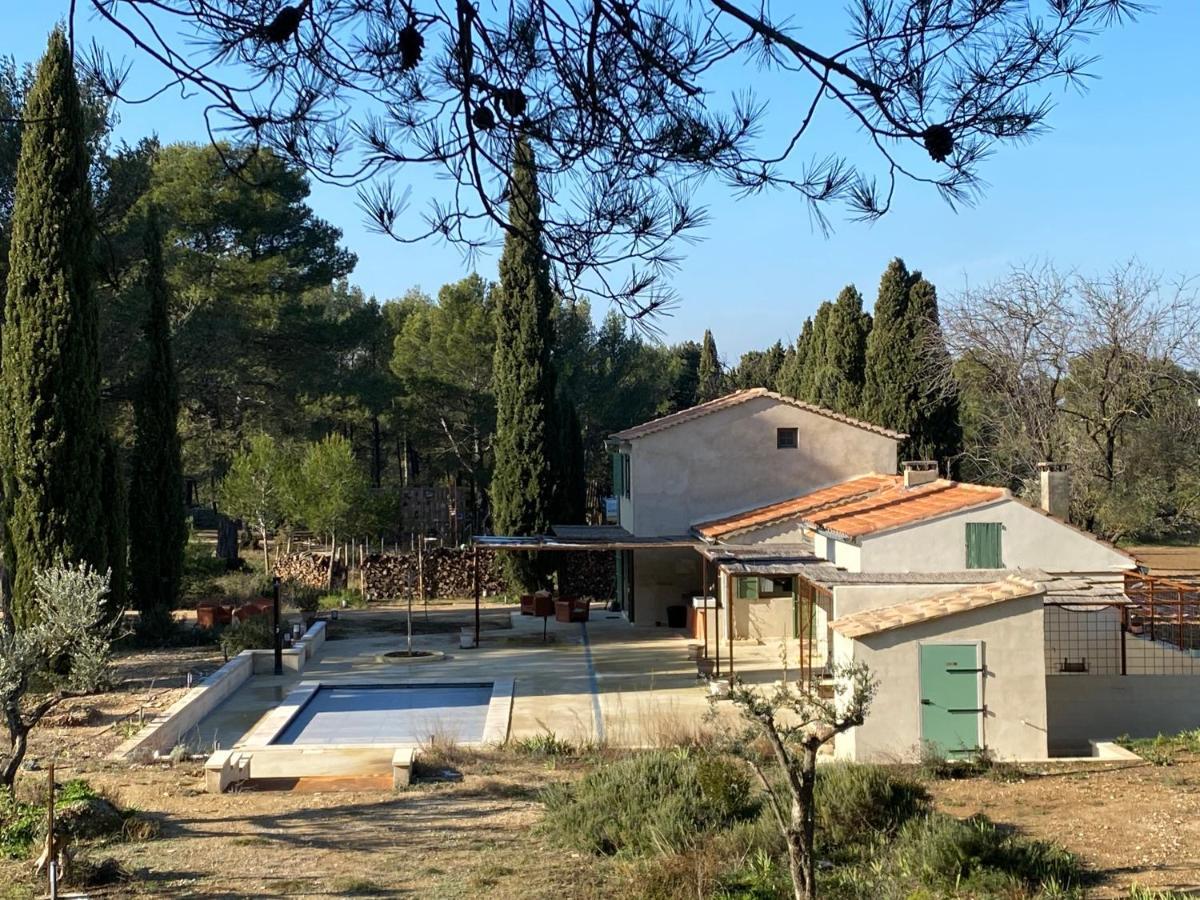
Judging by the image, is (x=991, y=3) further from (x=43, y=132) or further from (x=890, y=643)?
(x=43, y=132)

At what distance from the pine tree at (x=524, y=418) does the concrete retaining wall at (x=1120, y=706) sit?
15.5 m

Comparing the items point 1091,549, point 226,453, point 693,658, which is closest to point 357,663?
point 693,658

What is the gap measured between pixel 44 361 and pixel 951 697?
46.7 feet

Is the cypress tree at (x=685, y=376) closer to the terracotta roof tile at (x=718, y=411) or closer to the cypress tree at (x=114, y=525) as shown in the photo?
the terracotta roof tile at (x=718, y=411)

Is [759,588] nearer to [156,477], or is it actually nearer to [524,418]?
[524,418]

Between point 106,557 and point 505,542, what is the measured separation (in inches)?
286

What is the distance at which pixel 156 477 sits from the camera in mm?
23906

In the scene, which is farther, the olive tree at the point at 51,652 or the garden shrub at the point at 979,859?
the olive tree at the point at 51,652

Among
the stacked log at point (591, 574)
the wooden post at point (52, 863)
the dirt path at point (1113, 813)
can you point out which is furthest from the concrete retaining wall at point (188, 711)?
the stacked log at point (591, 574)

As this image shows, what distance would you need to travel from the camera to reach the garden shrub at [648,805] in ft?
28.2

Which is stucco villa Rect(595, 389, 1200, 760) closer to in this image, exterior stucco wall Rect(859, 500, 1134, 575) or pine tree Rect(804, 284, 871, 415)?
exterior stucco wall Rect(859, 500, 1134, 575)

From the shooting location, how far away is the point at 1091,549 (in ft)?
55.8

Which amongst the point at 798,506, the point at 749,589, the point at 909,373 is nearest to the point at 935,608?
the point at 749,589

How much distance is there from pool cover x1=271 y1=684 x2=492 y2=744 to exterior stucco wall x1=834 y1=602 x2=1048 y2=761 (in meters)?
4.91
